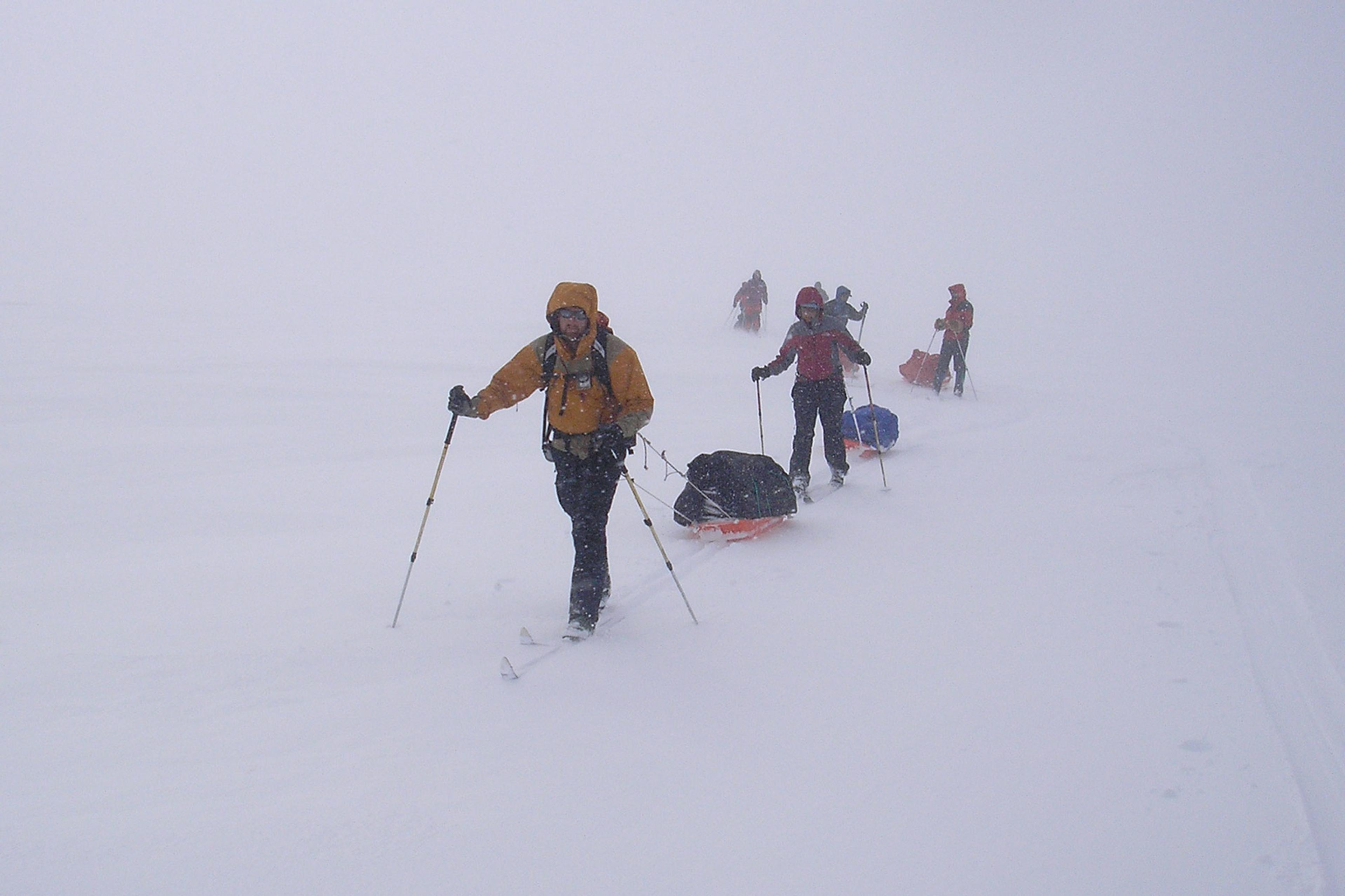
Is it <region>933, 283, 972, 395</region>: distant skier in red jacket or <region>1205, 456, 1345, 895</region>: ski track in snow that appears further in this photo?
<region>933, 283, 972, 395</region>: distant skier in red jacket

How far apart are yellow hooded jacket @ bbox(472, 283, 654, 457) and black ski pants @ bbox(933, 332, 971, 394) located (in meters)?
9.44

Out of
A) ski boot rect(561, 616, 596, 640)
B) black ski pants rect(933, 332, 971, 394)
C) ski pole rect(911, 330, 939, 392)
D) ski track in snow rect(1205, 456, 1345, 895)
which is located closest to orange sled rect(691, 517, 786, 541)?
ski boot rect(561, 616, 596, 640)

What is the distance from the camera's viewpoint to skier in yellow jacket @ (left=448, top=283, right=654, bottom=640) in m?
3.87

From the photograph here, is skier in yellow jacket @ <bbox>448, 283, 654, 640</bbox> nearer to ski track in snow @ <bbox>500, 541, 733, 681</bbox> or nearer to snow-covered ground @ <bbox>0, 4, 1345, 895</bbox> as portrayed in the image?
ski track in snow @ <bbox>500, 541, 733, 681</bbox>

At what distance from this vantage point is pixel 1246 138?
228ft

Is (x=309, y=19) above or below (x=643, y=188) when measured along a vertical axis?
above

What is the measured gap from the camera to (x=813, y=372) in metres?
6.90

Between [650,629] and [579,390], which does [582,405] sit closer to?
[579,390]

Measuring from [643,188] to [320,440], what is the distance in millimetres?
64696

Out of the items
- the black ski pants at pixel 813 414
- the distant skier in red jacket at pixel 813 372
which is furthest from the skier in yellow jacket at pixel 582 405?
the black ski pants at pixel 813 414

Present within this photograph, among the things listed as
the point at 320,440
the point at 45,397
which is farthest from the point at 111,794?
the point at 45,397

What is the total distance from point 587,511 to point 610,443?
44 centimetres

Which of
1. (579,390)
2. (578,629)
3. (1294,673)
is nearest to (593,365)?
(579,390)

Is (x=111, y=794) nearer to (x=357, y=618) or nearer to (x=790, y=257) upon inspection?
(x=357, y=618)
